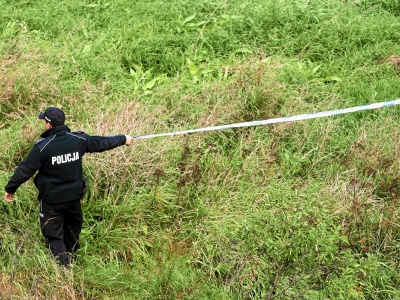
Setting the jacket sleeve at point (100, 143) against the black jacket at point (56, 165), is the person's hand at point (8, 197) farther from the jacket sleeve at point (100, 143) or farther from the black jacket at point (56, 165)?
the jacket sleeve at point (100, 143)

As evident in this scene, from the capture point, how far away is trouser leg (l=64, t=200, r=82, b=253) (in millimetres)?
5520

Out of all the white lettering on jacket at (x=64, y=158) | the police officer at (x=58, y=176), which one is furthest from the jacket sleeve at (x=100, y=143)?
the white lettering on jacket at (x=64, y=158)

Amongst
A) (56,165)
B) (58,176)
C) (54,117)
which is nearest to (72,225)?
(58,176)

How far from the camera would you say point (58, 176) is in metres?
5.37

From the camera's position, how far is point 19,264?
529 cm

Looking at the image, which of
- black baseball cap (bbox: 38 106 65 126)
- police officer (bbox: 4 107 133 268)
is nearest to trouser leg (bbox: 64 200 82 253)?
police officer (bbox: 4 107 133 268)

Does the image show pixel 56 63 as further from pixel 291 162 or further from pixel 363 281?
pixel 363 281

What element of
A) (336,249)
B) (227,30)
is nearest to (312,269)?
(336,249)

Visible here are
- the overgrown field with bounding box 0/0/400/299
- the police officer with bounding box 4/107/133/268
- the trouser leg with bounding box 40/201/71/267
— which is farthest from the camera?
the trouser leg with bounding box 40/201/71/267

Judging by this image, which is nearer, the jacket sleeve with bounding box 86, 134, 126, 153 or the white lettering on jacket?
the white lettering on jacket

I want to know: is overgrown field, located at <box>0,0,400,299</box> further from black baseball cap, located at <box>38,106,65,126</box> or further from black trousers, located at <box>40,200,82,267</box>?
black baseball cap, located at <box>38,106,65,126</box>

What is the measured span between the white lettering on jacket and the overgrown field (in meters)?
0.67

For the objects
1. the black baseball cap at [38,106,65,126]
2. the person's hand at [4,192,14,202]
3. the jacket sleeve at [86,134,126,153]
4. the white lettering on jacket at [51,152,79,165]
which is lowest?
the person's hand at [4,192,14,202]

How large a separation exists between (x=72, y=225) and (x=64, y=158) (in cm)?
64
